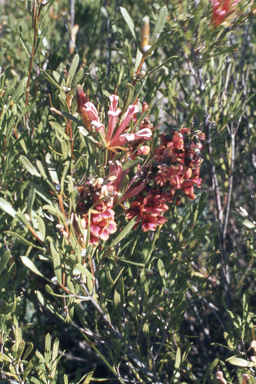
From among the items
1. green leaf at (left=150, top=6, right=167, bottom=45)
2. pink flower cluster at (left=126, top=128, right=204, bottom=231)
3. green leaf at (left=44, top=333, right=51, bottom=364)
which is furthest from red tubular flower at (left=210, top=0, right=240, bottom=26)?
green leaf at (left=44, top=333, right=51, bottom=364)

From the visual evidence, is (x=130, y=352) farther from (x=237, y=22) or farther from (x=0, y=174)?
(x=237, y=22)

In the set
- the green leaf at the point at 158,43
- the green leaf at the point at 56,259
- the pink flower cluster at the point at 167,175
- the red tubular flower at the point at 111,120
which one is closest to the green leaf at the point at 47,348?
the green leaf at the point at 56,259

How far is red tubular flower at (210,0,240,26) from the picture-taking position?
3.08ft

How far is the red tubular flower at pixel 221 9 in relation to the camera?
0.94 meters

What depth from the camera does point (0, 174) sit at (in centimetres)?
91

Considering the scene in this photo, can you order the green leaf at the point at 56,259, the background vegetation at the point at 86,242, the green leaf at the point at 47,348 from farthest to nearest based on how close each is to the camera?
the green leaf at the point at 47,348 → the background vegetation at the point at 86,242 → the green leaf at the point at 56,259

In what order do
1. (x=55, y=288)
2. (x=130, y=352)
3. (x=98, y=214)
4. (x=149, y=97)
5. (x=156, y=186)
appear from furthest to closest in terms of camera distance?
(x=55, y=288) → (x=149, y=97) → (x=130, y=352) → (x=156, y=186) → (x=98, y=214)

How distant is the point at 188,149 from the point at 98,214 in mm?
326

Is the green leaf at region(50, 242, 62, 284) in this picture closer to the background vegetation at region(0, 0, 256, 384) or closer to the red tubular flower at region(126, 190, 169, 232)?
the background vegetation at region(0, 0, 256, 384)

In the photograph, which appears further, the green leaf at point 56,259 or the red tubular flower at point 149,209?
the red tubular flower at point 149,209

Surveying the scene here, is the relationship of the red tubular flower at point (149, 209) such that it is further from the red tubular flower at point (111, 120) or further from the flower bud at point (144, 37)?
the flower bud at point (144, 37)

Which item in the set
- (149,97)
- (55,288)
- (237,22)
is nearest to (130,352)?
(55,288)

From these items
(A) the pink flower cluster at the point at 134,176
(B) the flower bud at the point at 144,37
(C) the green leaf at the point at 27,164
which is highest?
(B) the flower bud at the point at 144,37

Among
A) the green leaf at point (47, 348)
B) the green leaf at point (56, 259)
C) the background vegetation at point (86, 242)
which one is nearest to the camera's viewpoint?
the green leaf at point (56, 259)
